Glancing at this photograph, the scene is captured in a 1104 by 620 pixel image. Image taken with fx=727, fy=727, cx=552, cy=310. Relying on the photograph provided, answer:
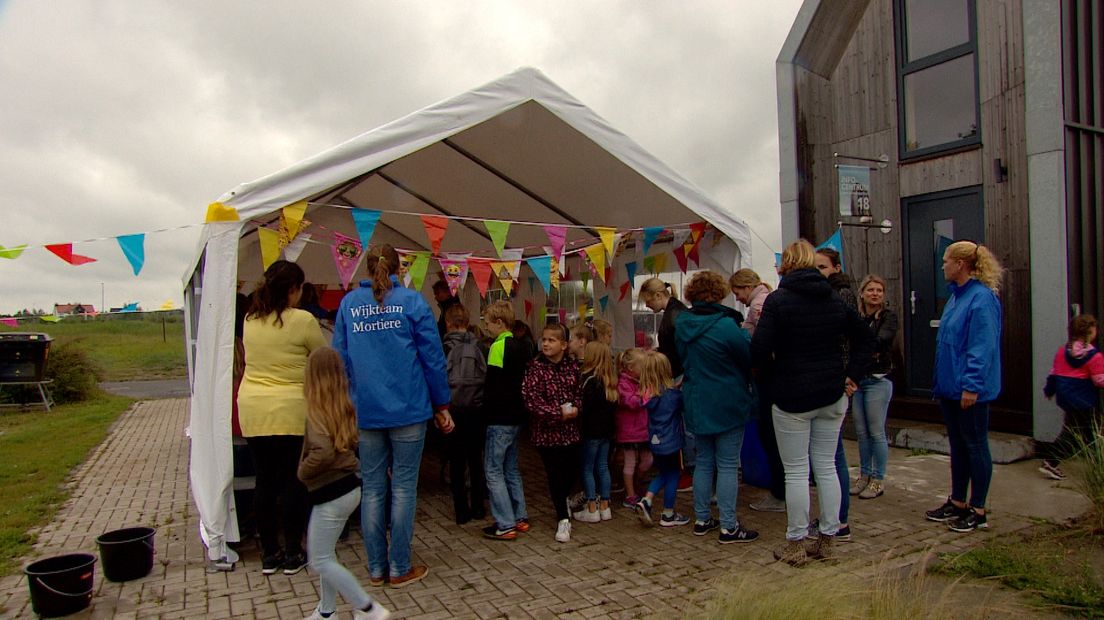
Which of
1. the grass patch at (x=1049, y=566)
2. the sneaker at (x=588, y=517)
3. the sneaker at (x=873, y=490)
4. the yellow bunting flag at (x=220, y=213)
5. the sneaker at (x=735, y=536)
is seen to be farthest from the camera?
the sneaker at (x=873, y=490)

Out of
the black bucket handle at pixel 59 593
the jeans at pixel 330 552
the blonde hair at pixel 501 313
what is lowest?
the black bucket handle at pixel 59 593

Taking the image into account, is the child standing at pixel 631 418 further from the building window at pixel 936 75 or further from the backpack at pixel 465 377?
the building window at pixel 936 75

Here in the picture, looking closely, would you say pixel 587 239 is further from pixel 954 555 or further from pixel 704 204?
pixel 954 555

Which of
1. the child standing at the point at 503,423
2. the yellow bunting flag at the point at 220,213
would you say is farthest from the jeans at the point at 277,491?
the yellow bunting flag at the point at 220,213

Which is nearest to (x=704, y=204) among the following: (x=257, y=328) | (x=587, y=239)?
(x=587, y=239)

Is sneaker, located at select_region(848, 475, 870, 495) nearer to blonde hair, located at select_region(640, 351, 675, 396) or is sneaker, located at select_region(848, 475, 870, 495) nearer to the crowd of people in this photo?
the crowd of people

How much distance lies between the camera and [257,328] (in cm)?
417

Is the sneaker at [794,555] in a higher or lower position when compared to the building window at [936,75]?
lower

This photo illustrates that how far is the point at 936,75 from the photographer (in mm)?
8109

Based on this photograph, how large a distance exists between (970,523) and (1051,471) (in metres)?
2.06

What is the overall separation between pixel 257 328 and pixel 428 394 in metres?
1.06

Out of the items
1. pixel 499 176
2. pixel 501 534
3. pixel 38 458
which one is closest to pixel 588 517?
pixel 501 534

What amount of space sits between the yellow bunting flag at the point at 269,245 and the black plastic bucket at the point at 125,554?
1.82m

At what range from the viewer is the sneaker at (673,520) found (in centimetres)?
503
